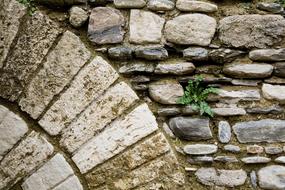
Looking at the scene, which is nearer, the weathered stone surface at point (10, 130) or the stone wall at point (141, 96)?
the stone wall at point (141, 96)

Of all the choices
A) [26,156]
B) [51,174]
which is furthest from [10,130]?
[51,174]

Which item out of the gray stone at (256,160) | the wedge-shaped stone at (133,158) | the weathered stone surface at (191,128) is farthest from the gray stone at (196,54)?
the gray stone at (256,160)

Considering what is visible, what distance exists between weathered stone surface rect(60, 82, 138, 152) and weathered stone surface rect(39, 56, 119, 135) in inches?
1.4

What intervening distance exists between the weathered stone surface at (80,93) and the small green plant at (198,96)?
385 mm

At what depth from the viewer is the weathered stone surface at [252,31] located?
2.19m

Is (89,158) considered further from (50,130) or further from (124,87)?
(124,87)

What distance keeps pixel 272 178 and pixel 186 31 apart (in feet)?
2.92

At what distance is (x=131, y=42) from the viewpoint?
2.20 metres

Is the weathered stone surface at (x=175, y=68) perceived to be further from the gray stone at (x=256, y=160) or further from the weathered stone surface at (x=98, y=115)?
the gray stone at (x=256, y=160)

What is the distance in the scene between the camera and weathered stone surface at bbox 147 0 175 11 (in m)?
2.20

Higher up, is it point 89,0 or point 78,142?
point 89,0

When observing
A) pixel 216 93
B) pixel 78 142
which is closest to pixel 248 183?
pixel 216 93

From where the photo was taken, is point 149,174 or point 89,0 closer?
point 149,174

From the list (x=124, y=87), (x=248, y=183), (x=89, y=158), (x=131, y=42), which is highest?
(x=131, y=42)
